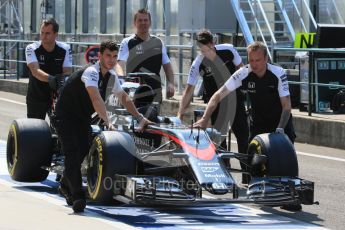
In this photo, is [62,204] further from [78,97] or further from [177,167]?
[177,167]

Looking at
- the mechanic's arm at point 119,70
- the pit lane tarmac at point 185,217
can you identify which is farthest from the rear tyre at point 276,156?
the mechanic's arm at point 119,70

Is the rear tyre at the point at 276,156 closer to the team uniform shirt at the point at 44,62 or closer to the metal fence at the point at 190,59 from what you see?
the team uniform shirt at the point at 44,62

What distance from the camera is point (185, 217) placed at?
8977mm

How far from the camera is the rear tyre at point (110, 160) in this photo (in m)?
8.77

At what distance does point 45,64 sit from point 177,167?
3.29m

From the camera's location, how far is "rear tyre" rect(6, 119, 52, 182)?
1034 centimetres

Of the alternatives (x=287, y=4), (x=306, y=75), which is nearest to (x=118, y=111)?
(x=306, y=75)

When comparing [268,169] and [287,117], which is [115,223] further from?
[287,117]

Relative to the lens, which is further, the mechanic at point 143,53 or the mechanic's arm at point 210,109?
the mechanic at point 143,53

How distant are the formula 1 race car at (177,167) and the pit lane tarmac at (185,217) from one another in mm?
195

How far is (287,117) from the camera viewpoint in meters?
9.91

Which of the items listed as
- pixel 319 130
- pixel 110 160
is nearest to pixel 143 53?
pixel 110 160

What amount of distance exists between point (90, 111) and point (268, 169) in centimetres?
185

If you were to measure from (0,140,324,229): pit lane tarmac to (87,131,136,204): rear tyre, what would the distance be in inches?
8.8
